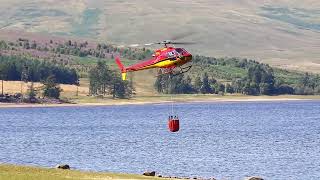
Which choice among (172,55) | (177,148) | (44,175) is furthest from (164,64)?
(177,148)

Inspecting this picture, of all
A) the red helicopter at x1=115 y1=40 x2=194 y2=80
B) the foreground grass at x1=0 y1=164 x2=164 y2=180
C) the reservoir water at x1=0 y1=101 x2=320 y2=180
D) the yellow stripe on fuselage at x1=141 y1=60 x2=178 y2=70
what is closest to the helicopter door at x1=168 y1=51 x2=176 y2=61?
the red helicopter at x1=115 y1=40 x2=194 y2=80

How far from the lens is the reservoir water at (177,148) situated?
311ft

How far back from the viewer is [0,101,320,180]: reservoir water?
3733 inches

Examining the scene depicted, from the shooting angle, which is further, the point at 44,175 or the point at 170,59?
the point at 170,59

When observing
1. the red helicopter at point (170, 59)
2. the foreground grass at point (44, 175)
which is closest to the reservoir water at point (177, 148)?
the red helicopter at point (170, 59)

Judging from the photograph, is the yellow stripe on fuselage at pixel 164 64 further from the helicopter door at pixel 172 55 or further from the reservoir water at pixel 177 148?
the reservoir water at pixel 177 148

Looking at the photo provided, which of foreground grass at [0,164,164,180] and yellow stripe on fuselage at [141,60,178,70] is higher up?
yellow stripe on fuselage at [141,60,178,70]

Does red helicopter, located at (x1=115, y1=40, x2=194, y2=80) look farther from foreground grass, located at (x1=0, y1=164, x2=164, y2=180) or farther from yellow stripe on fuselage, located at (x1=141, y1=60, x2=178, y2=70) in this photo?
foreground grass, located at (x1=0, y1=164, x2=164, y2=180)

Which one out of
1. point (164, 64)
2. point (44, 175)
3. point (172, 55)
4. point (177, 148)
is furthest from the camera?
point (177, 148)

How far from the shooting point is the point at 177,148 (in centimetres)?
12038

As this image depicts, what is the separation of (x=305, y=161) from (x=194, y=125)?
7820 centimetres

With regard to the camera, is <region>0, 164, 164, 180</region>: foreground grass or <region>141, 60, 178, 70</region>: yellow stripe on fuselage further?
<region>141, 60, 178, 70</region>: yellow stripe on fuselage

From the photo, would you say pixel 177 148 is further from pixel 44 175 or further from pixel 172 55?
pixel 44 175

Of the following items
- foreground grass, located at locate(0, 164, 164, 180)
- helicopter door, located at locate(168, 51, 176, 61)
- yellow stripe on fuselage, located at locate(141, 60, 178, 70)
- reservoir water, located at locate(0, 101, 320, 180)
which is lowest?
reservoir water, located at locate(0, 101, 320, 180)
